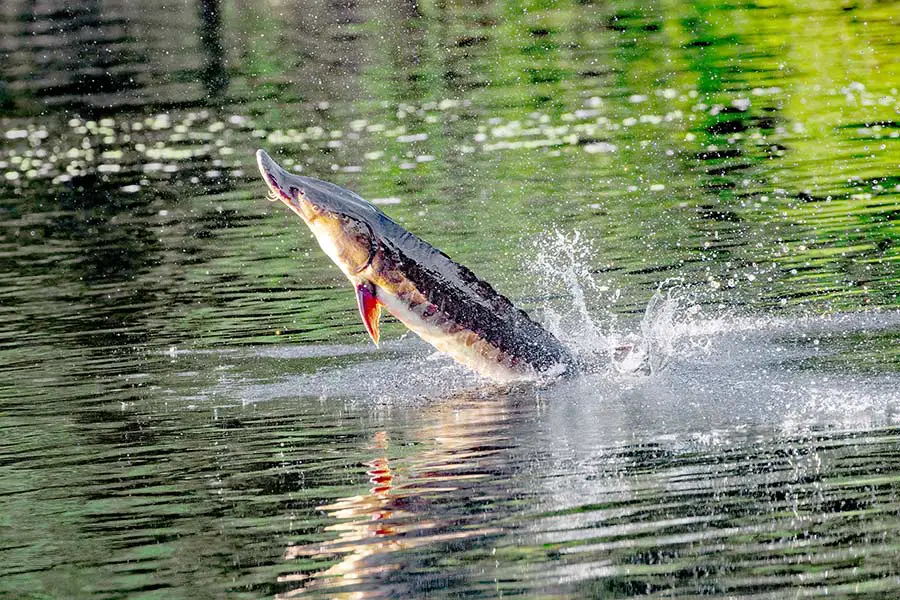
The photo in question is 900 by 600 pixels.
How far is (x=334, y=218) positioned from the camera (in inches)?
567

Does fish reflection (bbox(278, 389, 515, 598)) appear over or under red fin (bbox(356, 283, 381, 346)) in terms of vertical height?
under

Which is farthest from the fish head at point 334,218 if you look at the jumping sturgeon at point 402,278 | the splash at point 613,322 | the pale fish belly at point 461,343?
the splash at point 613,322

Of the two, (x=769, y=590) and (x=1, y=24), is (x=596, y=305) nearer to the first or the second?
(x=769, y=590)

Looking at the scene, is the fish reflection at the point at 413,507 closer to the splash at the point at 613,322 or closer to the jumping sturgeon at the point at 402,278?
the jumping sturgeon at the point at 402,278

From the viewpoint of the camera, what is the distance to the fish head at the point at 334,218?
14.4 metres

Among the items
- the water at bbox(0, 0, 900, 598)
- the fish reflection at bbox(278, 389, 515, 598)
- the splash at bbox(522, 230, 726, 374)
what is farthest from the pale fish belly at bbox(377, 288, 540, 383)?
the fish reflection at bbox(278, 389, 515, 598)

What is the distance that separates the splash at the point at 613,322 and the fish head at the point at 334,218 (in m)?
2.22

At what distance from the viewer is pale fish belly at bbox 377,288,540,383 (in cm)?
1455

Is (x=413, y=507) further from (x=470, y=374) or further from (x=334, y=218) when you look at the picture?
(x=470, y=374)

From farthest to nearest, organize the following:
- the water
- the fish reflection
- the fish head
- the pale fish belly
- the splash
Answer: the splash, the pale fish belly, the fish head, the water, the fish reflection

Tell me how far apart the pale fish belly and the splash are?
2.15 feet

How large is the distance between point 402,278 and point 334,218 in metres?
0.76

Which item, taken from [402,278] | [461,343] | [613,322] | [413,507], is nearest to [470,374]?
[461,343]

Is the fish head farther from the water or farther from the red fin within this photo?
the water
